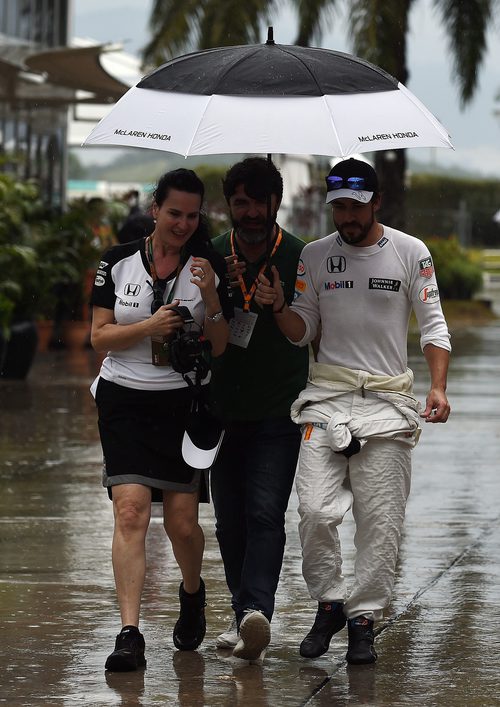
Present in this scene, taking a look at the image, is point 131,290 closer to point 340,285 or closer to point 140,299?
point 140,299

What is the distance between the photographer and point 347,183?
571cm

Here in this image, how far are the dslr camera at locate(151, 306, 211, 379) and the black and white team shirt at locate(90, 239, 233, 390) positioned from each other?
5 centimetres

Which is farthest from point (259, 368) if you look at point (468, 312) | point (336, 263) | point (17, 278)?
point (468, 312)

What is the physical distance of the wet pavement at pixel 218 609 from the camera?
5363 millimetres

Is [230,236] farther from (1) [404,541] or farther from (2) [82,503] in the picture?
(2) [82,503]

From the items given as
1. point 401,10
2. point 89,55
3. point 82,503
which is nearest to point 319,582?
point 82,503

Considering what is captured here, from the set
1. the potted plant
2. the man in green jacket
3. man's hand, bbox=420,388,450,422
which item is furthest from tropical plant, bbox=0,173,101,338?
man's hand, bbox=420,388,450,422

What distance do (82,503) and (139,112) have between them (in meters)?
4.07

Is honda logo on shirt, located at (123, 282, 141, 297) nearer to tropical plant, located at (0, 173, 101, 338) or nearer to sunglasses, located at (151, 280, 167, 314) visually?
sunglasses, located at (151, 280, 167, 314)

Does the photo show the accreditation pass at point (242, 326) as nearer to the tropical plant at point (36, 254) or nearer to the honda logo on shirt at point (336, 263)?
the honda logo on shirt at point (336, 263)

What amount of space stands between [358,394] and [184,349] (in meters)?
0.71

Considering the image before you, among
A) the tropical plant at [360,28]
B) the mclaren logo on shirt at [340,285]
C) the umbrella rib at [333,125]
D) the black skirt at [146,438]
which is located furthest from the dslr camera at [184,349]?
the tropical plant at [360,28]

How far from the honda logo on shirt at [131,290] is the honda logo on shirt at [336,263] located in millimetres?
710

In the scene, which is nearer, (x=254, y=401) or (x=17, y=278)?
(x=254, y=401)
